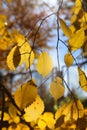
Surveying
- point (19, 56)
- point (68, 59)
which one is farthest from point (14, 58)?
point (68, 59)

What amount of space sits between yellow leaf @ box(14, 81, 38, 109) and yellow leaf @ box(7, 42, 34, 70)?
0.04 m

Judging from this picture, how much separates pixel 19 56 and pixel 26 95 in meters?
0.07

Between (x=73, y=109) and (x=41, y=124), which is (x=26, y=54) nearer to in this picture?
(x=73, y=109)

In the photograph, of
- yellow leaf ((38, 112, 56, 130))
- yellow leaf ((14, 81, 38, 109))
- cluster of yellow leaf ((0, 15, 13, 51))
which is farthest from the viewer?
cluster of yellow leaf ((0, 15, 13, 51))

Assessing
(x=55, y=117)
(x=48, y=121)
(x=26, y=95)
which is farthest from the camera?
(x=48, y=121)

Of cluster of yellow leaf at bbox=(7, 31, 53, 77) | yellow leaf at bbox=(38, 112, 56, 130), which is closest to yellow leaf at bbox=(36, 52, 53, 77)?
cluster of yellow leaf at bbox=(7, 31, 53, 77)

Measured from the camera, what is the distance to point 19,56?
0.58 metres

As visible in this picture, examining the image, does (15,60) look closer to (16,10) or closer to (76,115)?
(76,115)

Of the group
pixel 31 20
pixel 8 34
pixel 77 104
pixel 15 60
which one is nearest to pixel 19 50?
pixel 15 60

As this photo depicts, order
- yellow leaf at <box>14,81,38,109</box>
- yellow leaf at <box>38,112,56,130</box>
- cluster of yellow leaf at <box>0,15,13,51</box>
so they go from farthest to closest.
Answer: cluster of yellow leaf at <box>0,15,13,51</box>, yellow leaf at <box>38,112,56,130</box>, yellow leaf at <box>14,81,38,109</box>

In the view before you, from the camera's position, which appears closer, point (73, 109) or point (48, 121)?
point (73, 109)

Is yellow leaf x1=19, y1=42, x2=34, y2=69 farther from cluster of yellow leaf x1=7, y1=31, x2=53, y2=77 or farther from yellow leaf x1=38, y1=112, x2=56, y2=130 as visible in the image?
yellow leaf x1=38, y1=112, x2=56, y2=130

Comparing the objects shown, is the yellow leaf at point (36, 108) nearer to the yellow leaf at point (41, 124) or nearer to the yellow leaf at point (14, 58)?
the yellow leaf at point (14, 58)

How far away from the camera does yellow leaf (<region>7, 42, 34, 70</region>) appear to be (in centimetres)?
57
